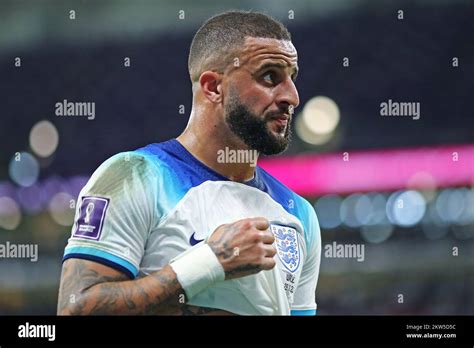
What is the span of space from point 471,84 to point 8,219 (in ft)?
9.99

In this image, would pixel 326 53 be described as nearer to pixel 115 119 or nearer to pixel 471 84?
pixel 471 84

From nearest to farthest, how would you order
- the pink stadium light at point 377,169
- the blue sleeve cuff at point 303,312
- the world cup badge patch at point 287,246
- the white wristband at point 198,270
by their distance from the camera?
1. the white wristband at point 198,270
2. the world cup badge patch at point 287,246
3. the blue sleeve cuff at point 303,312
4. the pink stadium light at point 377,169

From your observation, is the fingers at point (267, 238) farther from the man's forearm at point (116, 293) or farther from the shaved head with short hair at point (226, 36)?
the shaved head with short hair at point (226, 36)

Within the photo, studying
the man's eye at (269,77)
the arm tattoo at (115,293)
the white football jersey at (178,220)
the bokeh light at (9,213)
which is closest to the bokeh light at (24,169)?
the bokeh light at (9,213)

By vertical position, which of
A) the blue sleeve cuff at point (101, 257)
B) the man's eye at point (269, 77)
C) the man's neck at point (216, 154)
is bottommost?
the blue sleeve cuff at point (101, 257)

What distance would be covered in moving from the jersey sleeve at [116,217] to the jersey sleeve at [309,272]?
3.04 feet

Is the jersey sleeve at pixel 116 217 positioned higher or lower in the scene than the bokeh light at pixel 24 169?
lower

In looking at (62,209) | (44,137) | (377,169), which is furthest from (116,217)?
(377,169)

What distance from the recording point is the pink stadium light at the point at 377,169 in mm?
5246

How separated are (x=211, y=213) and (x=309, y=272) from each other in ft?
2.33

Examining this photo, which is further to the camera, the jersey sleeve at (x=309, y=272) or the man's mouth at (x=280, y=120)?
the jersey sleeve at (x=309, y=272)

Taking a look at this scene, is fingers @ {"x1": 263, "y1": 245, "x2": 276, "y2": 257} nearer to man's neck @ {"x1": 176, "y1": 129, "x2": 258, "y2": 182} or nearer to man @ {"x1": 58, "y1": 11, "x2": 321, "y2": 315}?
man @ {"x1": 58, "y1": 11, "x2": 321, "y2": 315}

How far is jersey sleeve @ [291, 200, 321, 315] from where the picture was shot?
4.43 meters

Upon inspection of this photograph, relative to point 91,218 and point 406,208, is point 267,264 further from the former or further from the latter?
point 406,208
